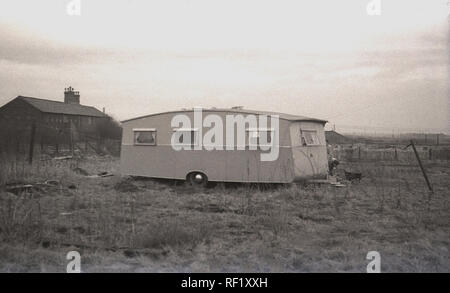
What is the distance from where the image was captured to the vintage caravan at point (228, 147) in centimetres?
1184

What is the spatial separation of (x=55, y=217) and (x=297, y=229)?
188 inches

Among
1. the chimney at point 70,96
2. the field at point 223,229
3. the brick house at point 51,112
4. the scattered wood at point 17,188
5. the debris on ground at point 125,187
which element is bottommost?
the field at point 223,229

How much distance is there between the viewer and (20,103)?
38.6 metres

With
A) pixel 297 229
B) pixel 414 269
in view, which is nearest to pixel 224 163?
pixel 297 229

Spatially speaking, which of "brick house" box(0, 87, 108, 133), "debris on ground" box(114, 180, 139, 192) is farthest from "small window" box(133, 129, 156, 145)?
"brick house" box(0, 87, 108, 133)

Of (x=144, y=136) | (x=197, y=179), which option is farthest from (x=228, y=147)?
(x=144, y=136)

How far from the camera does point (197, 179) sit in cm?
1263

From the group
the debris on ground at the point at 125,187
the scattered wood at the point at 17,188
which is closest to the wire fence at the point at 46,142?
the scattered wood at the point at 17,188

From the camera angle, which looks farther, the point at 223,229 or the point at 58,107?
the point at 58,107

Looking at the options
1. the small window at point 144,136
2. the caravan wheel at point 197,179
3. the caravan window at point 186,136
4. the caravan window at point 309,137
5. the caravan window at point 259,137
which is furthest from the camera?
the small window at point 144,136

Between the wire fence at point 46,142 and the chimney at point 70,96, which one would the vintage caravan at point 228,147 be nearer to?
the wire fence at point 46,142

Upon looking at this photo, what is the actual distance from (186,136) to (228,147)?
1.51m

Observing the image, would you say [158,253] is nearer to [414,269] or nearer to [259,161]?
[414,269]

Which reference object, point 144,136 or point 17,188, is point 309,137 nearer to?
point 144,136
